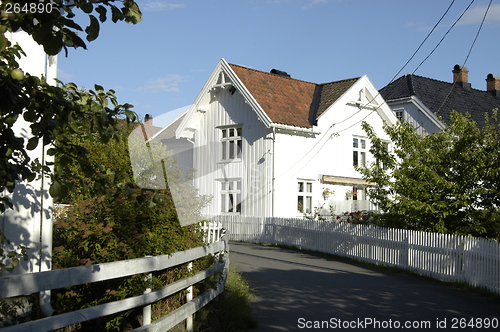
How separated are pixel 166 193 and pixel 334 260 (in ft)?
39.0

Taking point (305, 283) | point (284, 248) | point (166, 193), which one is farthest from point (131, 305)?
point (284, 248)

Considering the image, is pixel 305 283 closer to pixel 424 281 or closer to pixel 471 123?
pixel 424 281

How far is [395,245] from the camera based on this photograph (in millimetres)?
16812

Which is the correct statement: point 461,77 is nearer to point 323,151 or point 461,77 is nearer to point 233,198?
point 323,151

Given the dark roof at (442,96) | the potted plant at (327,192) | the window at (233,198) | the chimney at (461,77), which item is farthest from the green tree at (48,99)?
the chimney at (461,77)

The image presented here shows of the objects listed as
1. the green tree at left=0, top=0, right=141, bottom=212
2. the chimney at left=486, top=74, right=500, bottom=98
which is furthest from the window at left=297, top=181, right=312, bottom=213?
the green tree at left=0, top=0, right=141, bottom=212

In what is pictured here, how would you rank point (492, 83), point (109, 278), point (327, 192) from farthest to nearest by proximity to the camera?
point (492, 83) → point (327, 192) → point (109, 278)

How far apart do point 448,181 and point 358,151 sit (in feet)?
43.1

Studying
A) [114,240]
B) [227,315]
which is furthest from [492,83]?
[114,240]

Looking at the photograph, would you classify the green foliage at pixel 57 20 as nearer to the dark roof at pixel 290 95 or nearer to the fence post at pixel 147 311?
the fence post at pixel 147 311

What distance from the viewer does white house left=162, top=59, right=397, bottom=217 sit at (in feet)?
87.5

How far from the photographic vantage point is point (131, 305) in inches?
223

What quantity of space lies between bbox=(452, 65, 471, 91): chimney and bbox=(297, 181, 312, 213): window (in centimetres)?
1942

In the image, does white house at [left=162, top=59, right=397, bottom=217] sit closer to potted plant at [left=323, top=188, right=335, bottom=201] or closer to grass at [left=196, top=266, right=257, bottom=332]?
potted plant at [left=323, top=188, right=335, bottom=201]
